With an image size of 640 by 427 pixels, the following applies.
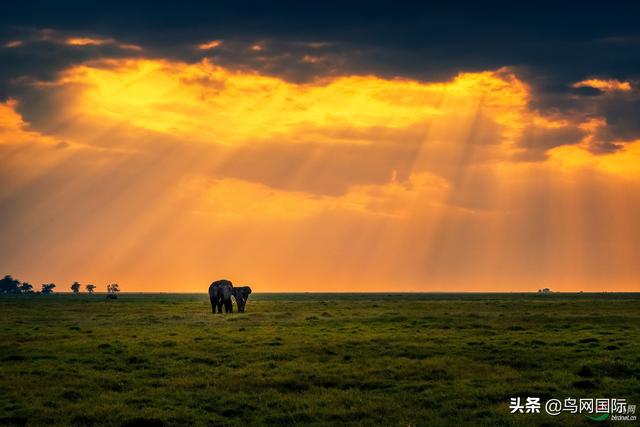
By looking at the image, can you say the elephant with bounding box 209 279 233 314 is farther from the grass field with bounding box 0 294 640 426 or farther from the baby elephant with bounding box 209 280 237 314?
the grass field with bounding box 0 294 640 426

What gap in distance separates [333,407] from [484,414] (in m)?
5.25

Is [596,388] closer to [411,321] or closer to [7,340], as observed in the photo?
[411,321]

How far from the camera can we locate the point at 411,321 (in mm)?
55281

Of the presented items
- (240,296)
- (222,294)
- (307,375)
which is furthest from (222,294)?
(307,375)

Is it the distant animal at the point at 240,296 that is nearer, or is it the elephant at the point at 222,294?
the elephant at the point at 222,294

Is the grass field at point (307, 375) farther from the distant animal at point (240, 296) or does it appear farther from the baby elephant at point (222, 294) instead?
the distant animal at point (240, 296)

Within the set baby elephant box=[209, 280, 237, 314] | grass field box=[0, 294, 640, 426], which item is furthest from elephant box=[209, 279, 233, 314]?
grass field box=[0, 294, 640, 426]

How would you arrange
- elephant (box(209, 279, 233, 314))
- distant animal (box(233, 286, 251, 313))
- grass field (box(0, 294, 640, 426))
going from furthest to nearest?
distant animal (box(233, 286, 251, 313)), elephant (box(209, 279, 233, 314)), grass field (box(0, 294, 640, 426))

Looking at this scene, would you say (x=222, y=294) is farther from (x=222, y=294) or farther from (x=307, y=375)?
(x=307, y=375)

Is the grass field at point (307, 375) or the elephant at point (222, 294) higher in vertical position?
the elephant at point (222, 294)

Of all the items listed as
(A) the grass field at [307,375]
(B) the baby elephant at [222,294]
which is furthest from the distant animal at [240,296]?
(A) the grass field at [307,375]

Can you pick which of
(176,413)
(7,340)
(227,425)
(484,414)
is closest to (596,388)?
(484,414)

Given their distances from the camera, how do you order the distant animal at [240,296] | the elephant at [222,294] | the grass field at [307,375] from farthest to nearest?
1. the distant animal at [240,296]
2. the elephant at [222,294]
3. the grass field at [307,375]

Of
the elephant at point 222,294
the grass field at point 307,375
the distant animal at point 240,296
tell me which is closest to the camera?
the grass field at point 307,375
